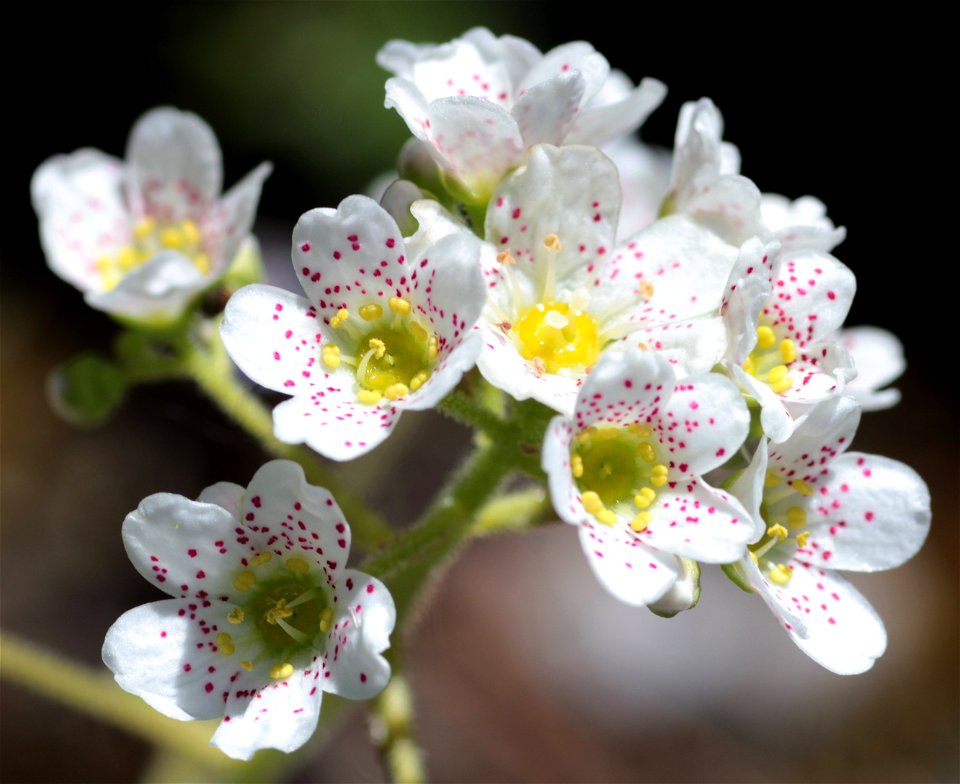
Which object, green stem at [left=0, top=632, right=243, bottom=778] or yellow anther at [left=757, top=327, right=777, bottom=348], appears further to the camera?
green stem at [left=0, top=632, right=243, bottom=778]

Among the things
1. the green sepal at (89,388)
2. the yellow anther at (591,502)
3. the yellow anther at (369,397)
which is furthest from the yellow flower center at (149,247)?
the yellow anther at (591,502)

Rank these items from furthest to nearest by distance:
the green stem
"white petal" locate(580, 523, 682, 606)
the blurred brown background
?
the blurred brown background < the green stem < "white petal" locate(580, 523, 682, 606)

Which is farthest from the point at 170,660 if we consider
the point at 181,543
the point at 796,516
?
the point at 796,516

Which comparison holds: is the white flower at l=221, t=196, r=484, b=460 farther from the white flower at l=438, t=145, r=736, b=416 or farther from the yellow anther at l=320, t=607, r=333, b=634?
the yellow anther at l=320, t=607, r=333, b=634

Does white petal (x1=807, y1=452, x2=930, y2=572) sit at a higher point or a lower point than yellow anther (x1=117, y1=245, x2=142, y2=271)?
higher

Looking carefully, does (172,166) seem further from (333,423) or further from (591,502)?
(591,502)

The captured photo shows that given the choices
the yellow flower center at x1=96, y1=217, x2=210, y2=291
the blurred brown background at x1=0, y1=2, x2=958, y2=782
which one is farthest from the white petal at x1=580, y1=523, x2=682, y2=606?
the blurred brown background at x1=0, y1=2, x2=958, y2=782
